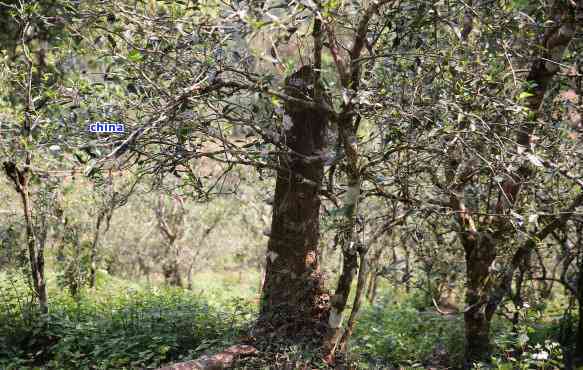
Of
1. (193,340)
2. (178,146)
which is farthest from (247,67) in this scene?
(193,340)

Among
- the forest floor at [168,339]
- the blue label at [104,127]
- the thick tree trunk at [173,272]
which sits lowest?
the thick tree trunk at [173,272]

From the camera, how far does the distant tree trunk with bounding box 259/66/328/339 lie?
5184 mm

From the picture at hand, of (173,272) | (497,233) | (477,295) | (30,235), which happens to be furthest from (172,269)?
(497,233)

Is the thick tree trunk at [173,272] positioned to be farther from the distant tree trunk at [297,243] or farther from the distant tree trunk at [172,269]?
the distant tree trunk at [297,243]

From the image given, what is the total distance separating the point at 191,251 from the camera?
800 inches

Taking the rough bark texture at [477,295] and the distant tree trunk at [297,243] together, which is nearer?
the distant tree trunk at [297,243]

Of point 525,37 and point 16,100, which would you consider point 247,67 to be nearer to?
point 525,37

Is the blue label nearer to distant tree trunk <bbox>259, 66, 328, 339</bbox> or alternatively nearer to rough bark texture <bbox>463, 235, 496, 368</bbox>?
distant tree trunk <bbox>259, 66, 328, 339</bbox>

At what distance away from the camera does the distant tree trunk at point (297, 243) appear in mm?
5184

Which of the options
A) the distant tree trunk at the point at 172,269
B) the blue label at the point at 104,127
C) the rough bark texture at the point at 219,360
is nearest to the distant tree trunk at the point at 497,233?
the rough bark texture at the point at 219,360

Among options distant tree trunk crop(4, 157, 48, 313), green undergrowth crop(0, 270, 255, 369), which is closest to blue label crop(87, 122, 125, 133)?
green undergrowth crop(0, 270, 255, 369)

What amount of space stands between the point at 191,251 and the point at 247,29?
17.9 meters

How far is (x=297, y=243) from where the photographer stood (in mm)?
5254

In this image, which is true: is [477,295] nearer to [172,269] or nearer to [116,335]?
[116,335]
